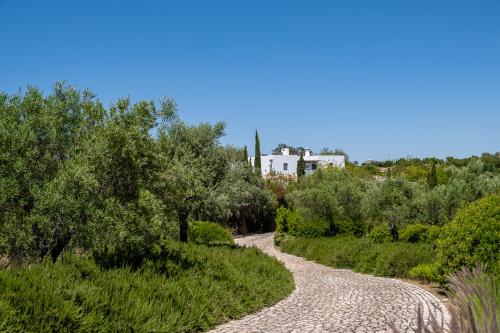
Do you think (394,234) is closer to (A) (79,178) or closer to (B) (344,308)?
(B) (344,308)

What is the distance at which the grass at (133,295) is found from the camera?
6879mm

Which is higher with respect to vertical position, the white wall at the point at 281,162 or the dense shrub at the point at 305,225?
the white wall at the point at 281,162

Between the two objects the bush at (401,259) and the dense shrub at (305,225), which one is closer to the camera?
the bush at (401,259)

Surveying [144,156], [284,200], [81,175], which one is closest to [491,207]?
[144,156]

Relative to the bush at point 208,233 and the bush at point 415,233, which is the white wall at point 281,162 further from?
the bush at point 415,233

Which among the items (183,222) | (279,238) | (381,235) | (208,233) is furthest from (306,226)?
(183,222)

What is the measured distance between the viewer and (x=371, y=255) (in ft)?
63.5

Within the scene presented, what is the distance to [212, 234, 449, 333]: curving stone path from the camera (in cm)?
927

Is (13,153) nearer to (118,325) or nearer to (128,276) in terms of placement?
(128,276)

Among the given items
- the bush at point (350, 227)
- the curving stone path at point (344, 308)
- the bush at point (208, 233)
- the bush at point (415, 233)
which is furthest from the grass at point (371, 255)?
the bush at point (208, 233)

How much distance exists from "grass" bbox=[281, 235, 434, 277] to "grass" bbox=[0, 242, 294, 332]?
19.0 ft

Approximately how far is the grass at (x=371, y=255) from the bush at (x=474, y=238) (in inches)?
198

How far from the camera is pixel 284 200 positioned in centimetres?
4928

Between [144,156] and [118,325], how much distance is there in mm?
4698
